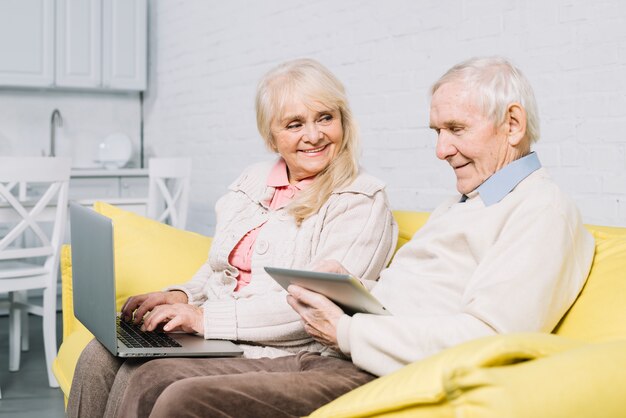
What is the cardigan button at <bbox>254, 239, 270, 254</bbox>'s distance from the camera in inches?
80.8

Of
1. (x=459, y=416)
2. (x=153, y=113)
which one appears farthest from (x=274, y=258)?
(x=153, y=113)

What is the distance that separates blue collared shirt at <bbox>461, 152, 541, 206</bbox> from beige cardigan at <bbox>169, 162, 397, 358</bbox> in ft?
1.35

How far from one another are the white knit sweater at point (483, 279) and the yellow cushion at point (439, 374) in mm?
210

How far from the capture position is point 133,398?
5.53 feet

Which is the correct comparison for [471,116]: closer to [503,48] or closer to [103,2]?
[503,48]

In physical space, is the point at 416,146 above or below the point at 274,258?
above

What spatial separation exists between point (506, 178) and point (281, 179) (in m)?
0.74

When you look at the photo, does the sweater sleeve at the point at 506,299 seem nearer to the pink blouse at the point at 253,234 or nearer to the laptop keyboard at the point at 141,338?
the laptop keyboard at the point at 141,338

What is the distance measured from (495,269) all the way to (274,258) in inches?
27.7

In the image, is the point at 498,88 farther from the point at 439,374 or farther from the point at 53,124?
the point at 53,124

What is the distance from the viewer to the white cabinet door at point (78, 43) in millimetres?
5469

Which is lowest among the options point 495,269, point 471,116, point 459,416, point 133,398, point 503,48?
point 133,398

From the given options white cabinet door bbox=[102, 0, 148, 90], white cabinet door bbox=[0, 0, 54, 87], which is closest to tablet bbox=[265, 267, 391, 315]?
white cabinet door bbox=[0, 0, 54, 87]

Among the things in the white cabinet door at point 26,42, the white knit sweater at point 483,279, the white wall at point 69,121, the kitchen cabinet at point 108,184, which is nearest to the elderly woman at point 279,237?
the white knit sweater at point 483,279
